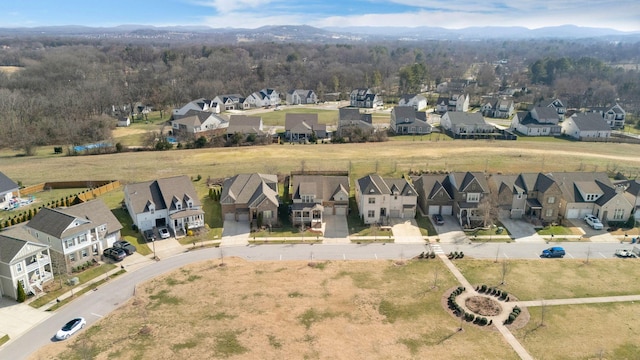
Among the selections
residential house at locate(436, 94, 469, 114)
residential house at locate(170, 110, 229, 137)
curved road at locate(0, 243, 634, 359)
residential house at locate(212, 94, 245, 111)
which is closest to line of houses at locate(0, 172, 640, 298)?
curved road at locate(0, 243, 634, 359)

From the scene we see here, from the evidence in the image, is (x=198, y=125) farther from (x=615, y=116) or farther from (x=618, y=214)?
(x=615, y=116)

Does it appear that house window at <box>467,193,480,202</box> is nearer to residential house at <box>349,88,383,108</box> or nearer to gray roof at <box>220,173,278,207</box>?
gray roof at <box>220,173,278,207</box>

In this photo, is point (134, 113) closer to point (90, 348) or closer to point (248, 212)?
point (248, 212)

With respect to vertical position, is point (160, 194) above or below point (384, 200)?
above

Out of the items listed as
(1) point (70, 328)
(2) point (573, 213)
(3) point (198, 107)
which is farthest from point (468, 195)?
(3) point (198, 107)

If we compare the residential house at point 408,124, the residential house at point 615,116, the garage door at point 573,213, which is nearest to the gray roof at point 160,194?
the garage door at point 573,213

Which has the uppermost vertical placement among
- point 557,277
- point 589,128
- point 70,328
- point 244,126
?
point 244,126

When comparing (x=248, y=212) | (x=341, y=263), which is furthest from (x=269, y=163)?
(x=341, y=263)
